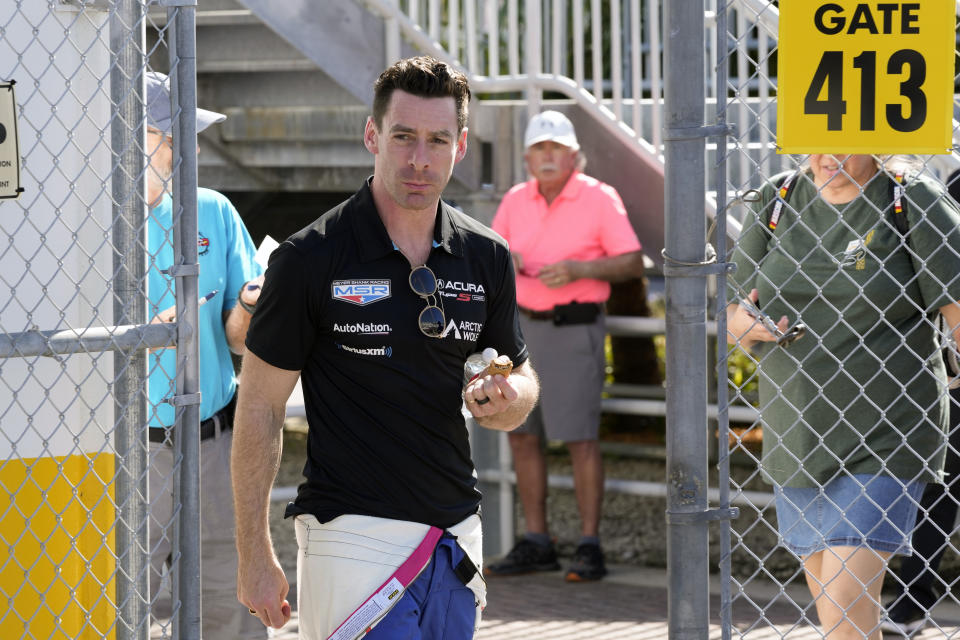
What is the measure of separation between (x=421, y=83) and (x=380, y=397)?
789 mm

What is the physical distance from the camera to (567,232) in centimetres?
725

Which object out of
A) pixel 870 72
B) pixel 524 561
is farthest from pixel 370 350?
pixel 524 561

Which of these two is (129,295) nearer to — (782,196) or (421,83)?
(421,83)

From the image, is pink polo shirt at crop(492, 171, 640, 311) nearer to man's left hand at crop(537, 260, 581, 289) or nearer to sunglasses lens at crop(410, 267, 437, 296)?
man's left hand at crop(537, 260, 581, 289)

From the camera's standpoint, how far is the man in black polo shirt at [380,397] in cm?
325

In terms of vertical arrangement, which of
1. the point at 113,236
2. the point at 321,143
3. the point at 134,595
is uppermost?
the point at 321,143

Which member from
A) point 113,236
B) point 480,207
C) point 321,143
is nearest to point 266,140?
point 321,143

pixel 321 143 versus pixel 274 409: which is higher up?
pixel 321 143

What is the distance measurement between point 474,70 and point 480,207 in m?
0.80

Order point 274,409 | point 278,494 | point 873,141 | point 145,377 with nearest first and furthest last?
1. point 873,141
2. point 274,409
3. point 145,377
4. point 278,494

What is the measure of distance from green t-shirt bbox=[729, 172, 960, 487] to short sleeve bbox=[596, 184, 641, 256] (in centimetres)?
289

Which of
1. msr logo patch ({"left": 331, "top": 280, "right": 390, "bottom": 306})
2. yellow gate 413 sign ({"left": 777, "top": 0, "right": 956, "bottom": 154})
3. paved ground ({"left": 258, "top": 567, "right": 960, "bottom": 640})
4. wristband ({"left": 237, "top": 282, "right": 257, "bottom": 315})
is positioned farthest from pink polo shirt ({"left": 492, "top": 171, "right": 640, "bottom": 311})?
yellow gate 413 sign ({"left": 777, "top": 0, "right": 956, "bottom": 154})

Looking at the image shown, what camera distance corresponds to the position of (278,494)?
23.9ft

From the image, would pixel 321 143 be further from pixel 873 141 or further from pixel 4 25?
pixel 873 141
